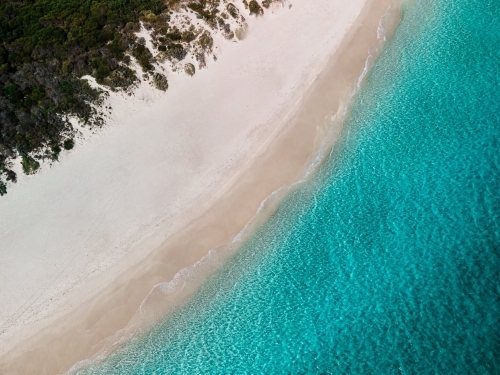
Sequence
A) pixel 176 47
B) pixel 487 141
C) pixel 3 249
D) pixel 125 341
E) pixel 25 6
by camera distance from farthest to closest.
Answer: pixel 25 6 < pixel 176 47 < pixel 487 141 < pixel 3 249 < pixel 125 341

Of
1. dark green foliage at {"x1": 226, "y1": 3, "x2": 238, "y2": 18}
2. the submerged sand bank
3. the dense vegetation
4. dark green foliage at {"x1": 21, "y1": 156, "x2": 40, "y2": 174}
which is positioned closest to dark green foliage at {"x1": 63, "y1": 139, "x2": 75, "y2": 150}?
the dense vegetation

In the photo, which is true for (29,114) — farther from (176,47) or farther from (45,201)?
(176,47)

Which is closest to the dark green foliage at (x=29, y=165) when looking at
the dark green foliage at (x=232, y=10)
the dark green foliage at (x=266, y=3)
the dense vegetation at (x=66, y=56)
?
the dense vegetation at (x=66, y=56)

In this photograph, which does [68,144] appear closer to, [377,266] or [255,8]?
[255,8]

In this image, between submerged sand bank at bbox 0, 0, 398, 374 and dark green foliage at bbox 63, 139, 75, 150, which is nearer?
submerged sand bank at bbox 0, 0, 398, 374

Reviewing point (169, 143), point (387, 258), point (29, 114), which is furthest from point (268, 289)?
point (29, 114)

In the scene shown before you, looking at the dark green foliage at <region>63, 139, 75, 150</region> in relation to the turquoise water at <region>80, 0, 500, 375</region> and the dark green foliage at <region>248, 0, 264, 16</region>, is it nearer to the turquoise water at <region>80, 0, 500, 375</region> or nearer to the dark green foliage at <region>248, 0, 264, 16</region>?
the turquoise water at <region>80, 0, 500, 375</region>

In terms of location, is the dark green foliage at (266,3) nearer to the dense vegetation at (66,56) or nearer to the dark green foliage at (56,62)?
the dense vegetation at (66,56)
